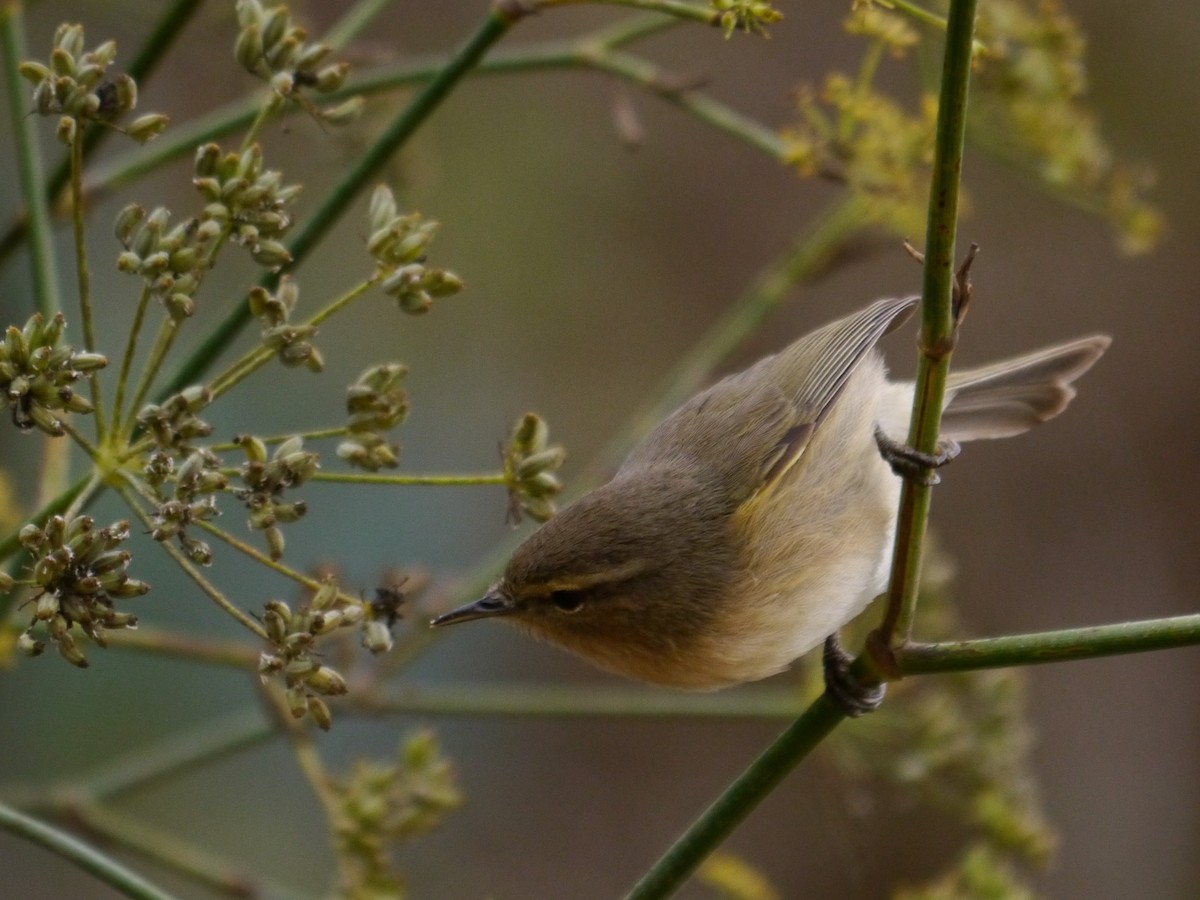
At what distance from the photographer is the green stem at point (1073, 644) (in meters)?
1.76

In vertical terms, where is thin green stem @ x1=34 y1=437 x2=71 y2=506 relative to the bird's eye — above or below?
below

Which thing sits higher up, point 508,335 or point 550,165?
point 550,165

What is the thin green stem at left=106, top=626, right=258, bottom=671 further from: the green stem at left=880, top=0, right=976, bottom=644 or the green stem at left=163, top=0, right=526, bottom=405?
the green stem at left=880, top=0, right=976, bottom=644

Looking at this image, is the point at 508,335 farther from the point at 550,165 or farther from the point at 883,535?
the point at 883,535

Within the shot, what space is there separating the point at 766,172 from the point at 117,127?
615cm

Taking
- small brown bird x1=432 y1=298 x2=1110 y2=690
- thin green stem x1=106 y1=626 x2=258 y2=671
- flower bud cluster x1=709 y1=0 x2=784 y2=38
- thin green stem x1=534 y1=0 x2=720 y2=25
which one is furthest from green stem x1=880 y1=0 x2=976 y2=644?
thin green stem x1=106 y1=626 x2=258 y2=671

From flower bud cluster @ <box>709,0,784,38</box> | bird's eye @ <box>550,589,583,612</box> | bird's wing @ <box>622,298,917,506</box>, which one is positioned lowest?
bird's eye @ <box>550,589,583,612</box>

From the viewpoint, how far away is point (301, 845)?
218 inches

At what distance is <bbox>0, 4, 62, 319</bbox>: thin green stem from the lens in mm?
2322

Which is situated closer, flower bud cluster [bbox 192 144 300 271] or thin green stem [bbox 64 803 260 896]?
flower bud cluster [bbox 192 144 300 271]

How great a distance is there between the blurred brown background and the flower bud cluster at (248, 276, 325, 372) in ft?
12.1

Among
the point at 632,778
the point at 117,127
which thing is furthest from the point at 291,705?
the point at 632,778

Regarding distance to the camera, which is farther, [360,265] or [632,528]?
[360,265]

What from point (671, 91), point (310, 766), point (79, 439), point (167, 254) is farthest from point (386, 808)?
point (671, 91)
